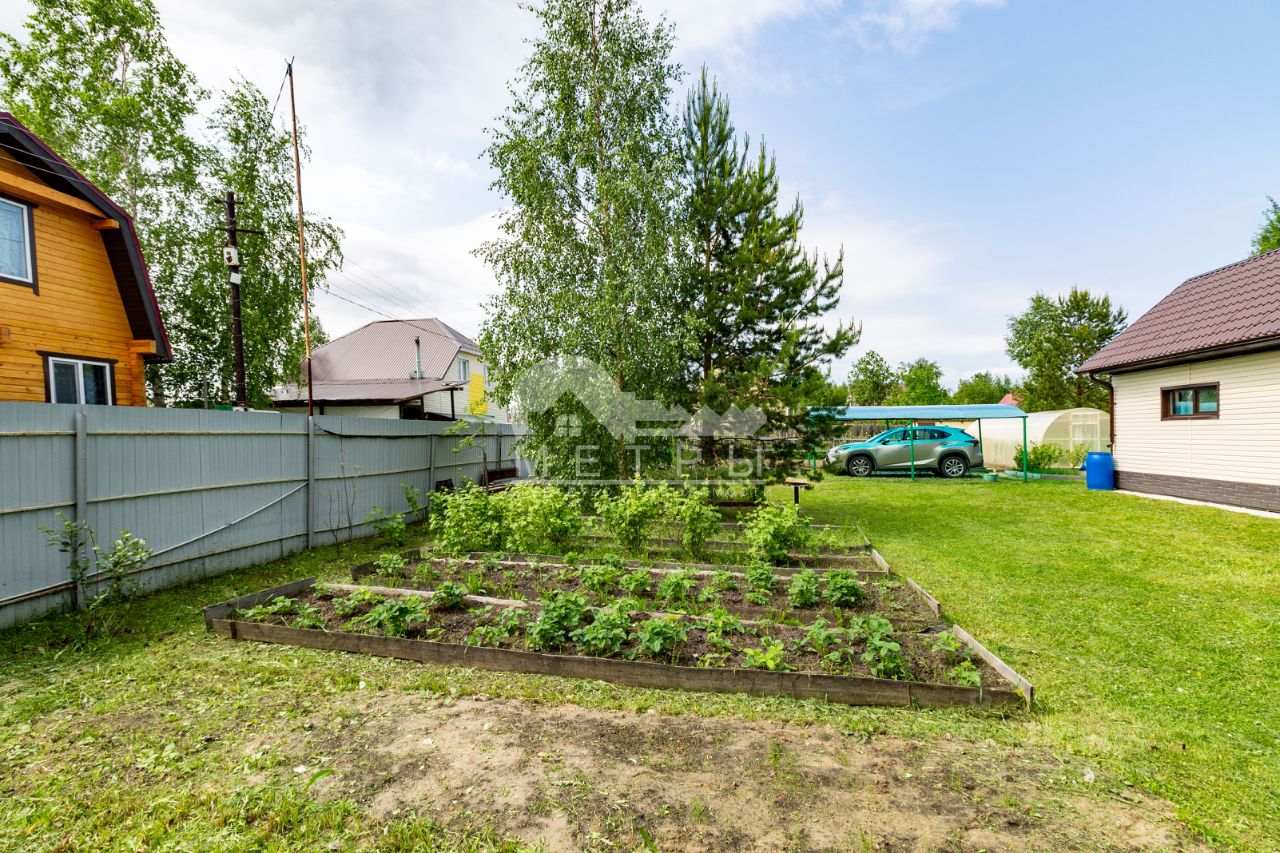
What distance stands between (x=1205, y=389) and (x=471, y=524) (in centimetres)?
1279

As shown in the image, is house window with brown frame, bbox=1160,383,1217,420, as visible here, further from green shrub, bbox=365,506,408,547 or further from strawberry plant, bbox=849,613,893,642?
green shrub, bbox=365,506,408,547

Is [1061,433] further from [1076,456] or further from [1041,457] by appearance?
[1041,457]

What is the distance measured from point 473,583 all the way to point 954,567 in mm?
5331

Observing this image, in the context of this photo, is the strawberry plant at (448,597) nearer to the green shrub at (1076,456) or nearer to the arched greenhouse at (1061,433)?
the arched greenhouse at (1061,433)

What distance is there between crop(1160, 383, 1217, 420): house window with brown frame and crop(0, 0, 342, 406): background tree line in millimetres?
19521

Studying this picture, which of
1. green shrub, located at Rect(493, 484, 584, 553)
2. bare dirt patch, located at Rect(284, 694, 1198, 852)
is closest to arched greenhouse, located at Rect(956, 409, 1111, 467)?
green shrub, located at Rect(493, 484, 584, 553)

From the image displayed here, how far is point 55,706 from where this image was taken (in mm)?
3146

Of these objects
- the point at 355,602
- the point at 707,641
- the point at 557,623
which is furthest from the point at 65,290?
the point at 707,641

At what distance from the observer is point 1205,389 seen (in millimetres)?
9539

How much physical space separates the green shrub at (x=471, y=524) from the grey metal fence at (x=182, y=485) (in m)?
2.28

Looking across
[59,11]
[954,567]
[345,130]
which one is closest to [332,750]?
[954,567]

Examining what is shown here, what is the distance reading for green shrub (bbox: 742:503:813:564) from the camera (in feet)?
19.1

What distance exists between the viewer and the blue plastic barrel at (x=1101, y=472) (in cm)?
1162

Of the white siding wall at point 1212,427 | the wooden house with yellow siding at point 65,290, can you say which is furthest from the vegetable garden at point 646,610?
the white siding wall at point 1212,427
